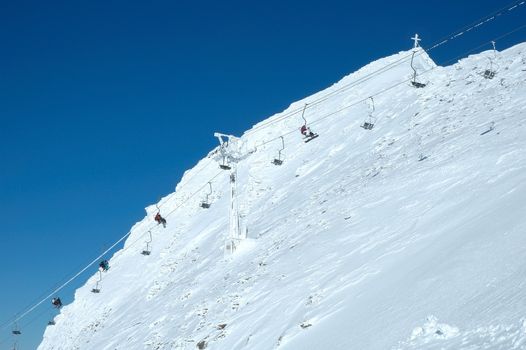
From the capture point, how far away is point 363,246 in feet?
52.3

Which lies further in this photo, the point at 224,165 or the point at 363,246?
the point at 224,165

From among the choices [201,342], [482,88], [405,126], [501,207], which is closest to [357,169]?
[405,126]

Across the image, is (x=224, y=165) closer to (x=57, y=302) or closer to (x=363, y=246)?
(x=363, y=246)

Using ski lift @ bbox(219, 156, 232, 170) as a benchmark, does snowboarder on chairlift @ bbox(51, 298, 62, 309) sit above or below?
above

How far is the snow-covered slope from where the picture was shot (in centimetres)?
948

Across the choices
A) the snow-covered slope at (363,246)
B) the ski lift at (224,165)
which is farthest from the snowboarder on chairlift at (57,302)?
the ski lift at (224,165)

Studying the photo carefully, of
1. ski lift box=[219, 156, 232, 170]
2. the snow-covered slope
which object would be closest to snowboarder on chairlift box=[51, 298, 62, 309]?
the snow-covered slope

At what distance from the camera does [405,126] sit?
31078mm

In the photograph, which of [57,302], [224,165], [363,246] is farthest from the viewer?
[57,302]

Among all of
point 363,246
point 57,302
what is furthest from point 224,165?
point 57,302

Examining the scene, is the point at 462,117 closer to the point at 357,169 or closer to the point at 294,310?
the point at 357,169

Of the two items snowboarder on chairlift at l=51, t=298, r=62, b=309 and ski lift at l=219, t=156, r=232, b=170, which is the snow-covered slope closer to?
snowboarder on chairlift at l=51, t=298, r=62, b=309

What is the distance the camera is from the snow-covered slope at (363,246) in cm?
948

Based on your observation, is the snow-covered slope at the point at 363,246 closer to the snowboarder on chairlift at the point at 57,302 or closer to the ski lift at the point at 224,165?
the snowboarder on chairlift at the point at 57,302
